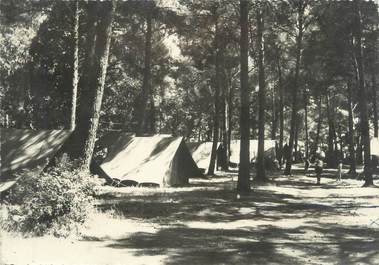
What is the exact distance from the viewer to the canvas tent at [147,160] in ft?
75.2

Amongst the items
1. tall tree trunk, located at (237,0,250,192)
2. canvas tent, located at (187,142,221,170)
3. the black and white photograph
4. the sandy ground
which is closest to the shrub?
the black and white photograph

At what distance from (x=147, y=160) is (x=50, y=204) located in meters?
12.3

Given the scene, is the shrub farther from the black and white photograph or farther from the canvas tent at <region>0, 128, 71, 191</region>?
the canvas tent at <region>0, 128, 71, 191</region>

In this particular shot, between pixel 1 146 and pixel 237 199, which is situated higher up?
pixel 1 146

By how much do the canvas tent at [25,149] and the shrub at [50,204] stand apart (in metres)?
4.70

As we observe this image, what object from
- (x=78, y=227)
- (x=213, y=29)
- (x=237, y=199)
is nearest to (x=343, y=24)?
(x=213, y=29)

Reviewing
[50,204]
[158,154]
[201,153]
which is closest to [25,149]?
[50,204]

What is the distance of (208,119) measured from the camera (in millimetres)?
66375

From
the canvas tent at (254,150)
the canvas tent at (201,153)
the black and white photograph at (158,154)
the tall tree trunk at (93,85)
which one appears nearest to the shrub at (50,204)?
the black and white photograph at (158,154)

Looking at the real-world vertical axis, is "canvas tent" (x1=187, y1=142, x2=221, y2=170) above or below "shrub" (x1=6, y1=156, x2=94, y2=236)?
above

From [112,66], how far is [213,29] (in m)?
8.58

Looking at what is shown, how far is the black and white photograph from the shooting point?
428 inches

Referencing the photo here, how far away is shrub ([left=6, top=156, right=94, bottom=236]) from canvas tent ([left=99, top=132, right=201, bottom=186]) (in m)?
10.8

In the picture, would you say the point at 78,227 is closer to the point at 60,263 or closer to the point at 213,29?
the point at 60,263
